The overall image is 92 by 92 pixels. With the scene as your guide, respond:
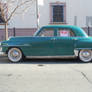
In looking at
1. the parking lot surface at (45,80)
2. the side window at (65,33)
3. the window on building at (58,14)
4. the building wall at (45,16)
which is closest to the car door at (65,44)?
the side window at (65,33)

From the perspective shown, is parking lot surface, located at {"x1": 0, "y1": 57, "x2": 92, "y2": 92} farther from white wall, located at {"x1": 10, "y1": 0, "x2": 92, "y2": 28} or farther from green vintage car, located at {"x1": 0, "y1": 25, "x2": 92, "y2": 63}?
white wall, located at {"x1": 10, "y1": 0, "x2": 92, "y2": 28}

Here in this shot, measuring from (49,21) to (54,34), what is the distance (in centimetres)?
990

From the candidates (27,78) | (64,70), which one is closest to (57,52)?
(64,70)

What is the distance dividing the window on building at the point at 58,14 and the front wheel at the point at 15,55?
10.3 meters

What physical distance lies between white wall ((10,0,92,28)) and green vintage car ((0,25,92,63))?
9.74m

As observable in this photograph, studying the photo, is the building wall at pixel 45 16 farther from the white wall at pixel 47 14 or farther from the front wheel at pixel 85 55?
the front wheel at pixel 85 55

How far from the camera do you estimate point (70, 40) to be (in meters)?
8.80

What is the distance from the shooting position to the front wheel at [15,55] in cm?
910

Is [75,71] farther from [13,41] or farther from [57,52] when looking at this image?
[13,41]

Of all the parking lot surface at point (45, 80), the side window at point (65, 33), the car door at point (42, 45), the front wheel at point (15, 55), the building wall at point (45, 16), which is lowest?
the parking lot surface at point (45, 80)

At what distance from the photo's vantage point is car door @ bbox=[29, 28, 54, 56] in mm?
8828

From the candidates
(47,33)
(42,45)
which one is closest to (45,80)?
(42,45)

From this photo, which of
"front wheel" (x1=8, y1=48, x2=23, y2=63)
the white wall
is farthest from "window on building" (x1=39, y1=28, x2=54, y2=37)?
the white wall

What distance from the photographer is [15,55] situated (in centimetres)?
912
